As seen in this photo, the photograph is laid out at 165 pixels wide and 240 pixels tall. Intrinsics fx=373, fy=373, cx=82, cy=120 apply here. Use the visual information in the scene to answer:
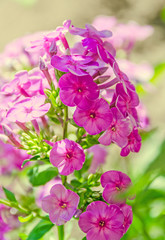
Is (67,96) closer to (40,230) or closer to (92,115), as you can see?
(92,115)

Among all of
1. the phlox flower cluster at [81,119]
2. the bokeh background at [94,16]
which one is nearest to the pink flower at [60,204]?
the phlox flower cluster at [81,119]

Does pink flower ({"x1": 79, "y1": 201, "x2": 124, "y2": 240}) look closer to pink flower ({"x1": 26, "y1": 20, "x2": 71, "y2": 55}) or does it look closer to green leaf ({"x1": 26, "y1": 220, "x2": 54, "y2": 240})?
green leaf ({"x1": 26, "y1": 220, "x2": 54, "y2": 240})

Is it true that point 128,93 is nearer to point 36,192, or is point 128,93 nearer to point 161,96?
point 36,192

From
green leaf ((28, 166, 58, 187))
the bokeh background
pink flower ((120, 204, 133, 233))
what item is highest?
pink flower ((120, 204, 133, 233))

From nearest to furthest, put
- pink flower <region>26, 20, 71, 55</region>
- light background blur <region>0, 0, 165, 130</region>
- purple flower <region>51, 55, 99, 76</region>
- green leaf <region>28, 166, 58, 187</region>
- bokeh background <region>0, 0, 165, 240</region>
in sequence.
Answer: purple flower <region>51, 55, 99, 76</region>
pink flower <region>26, 20, 71, 55</region>
green leaf <region>28, 166, 58, 187</region>
bokeh background <region>0, 0, 165, 240</region>
light background blur <region>0, 0, 165, 130</region>

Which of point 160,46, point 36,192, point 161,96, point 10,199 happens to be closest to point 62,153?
point 10,199

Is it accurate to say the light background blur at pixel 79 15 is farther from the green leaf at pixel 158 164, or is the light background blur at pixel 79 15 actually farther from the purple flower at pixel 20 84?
the green leaf at pixel 158 164

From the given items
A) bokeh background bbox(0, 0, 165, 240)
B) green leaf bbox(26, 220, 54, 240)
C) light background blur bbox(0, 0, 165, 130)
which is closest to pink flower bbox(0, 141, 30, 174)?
green leaf bbox(26, 220, 54, 240)
